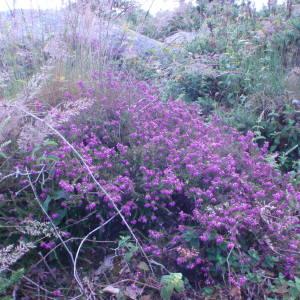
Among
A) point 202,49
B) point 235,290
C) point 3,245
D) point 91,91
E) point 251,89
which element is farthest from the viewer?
point 202,49

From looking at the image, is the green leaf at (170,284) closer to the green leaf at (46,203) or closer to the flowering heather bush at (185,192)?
the flowering heather bush at (185,192)

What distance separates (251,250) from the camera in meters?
2.62

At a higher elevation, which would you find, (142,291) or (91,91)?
(91,91)

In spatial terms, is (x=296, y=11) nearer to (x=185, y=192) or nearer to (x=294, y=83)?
(x=294, y=83)

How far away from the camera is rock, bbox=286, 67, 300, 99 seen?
4848 mm

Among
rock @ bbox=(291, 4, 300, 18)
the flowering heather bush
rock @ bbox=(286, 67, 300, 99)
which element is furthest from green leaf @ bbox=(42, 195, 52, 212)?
rock @ bbox=(291, 4, 300, 18)

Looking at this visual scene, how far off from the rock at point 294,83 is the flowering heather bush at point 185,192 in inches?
65.8

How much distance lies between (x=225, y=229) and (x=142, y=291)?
54 centimetres

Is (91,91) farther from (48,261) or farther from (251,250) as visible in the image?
(251,250)

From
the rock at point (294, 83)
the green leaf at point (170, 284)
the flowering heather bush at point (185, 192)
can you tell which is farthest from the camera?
the rock at point (294, 83)

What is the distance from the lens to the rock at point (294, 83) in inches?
191

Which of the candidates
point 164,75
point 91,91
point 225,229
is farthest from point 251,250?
point 164,75

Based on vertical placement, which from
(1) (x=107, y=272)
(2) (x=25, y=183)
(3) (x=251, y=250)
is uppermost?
(2) (x=25, y=183)

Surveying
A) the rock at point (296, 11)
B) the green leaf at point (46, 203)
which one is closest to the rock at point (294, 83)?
the rock at point (296, 11)
